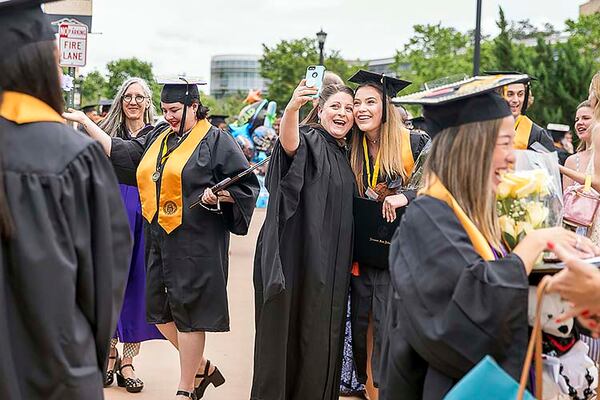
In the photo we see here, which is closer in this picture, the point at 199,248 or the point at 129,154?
the point at 199,248

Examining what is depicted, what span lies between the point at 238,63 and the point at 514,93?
145503 millimetres

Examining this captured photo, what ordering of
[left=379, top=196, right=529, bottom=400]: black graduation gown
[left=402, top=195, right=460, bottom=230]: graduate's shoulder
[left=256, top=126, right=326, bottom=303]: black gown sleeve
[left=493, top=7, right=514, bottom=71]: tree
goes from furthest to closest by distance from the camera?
[left=493, top=7, right=514, bottom=71]: tree → [left=256, top=126, right=326, bottom=303]: black gown sleeve → [left=402, top=195, right=460, bottom=230]: graduate's shoulder → [left=379, top=196, right=529, bottom=400]: black graduation gown

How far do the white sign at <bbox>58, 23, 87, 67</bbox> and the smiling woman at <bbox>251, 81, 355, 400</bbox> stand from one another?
23.3 ft

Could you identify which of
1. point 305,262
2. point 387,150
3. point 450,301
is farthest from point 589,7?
point 450,301

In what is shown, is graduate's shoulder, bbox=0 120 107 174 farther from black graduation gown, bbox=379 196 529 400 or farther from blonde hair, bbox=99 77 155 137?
blonde hair, bbox=99 77 155 137

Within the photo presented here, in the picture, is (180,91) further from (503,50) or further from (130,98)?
(503,50)

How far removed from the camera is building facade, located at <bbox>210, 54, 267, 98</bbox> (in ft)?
484

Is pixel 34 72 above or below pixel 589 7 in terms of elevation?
below

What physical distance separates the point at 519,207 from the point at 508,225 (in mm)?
81

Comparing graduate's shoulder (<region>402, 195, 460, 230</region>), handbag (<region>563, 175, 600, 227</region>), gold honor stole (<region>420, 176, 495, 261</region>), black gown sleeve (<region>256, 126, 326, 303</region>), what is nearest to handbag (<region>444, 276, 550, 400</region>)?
gold honor stole (<region>420, 176, 495, 261</region>)

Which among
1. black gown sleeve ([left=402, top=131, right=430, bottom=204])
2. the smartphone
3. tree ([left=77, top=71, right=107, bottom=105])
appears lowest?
black gown sleeve ([left=402, top=131, right=430, bottom=204])

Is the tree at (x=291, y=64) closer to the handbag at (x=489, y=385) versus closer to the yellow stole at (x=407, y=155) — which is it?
the yellow stole at (x=407, y=155)

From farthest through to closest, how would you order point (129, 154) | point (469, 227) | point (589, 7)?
point (589, 7), point (129, 154), point (469, 227)

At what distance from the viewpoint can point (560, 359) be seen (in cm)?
307
